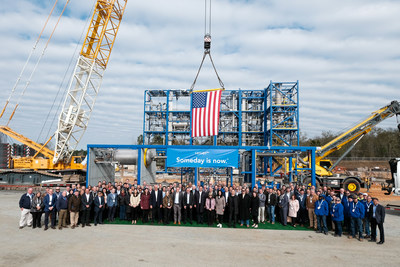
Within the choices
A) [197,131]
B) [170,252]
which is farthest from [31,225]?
[197,131]

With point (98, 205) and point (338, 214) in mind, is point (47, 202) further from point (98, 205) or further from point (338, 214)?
point (338, 214)

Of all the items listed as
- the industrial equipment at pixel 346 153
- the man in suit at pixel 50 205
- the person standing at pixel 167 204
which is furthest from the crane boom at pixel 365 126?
the man in suit at pixel 50 205

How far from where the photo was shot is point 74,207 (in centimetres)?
1084

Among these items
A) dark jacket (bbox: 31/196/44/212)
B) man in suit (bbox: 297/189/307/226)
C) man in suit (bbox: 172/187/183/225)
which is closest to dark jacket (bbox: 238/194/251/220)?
man in suit (bbox: 297/189/307/226)

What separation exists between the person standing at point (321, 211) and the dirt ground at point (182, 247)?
414 millimetres

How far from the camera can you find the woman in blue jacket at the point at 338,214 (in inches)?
398

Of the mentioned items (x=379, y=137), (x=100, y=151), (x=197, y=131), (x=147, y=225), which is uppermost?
(x=379, y=137)

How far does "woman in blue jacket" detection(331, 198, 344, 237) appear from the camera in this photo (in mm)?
10102

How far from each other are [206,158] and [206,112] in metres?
3.38

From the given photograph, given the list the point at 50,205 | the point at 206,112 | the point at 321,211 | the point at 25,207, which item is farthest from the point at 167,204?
the point at 206,112

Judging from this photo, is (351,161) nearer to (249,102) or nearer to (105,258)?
(249,102)

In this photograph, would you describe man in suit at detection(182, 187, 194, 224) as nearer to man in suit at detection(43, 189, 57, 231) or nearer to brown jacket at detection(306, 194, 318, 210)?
brown jacket at detection(306, 194, 318, 210)

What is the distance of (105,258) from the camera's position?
297 inches

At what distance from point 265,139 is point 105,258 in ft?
96.0
